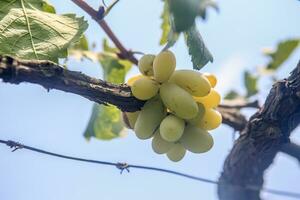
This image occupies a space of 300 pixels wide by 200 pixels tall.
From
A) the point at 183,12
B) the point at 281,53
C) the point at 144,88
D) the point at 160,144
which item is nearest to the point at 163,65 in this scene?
the point at 144,88

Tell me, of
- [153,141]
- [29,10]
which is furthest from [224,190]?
[29,10]

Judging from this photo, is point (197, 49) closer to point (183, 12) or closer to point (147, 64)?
point (147, 64)

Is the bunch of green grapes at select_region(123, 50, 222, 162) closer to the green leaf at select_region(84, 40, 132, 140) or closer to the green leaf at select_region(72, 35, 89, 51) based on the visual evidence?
the green leaf at select_region(84, 40, 132, 140)

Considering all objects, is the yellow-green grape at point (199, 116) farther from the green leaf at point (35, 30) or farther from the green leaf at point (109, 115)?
the green leaf at point (109, 115)

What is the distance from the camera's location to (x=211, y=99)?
101 cm

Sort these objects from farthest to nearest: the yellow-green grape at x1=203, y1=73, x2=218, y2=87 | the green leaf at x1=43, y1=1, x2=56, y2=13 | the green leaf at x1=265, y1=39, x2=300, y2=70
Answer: the green leaf at x1=265, y1=39, x2=300, y2=70
the green leaf at x1=43, y1=1, x2=56, y2=13
the yellow-green grape at x1=203, y1=73, x2=218, y2=87

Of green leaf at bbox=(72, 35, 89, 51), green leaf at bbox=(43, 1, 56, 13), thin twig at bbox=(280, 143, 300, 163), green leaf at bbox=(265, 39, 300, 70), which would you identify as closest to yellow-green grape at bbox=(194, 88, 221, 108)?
green leaf at bbox=(43, 1, 56, 13)

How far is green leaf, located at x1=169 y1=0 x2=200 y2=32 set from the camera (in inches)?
25.7

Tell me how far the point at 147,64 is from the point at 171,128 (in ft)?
0.42

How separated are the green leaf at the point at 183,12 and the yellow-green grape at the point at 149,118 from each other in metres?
0.29

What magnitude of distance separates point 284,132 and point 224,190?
24 cm

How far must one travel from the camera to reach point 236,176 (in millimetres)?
1331

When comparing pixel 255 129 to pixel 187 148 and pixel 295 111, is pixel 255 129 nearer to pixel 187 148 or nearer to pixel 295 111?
pixel 295 111

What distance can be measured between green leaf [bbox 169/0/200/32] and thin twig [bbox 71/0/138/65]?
529mm
